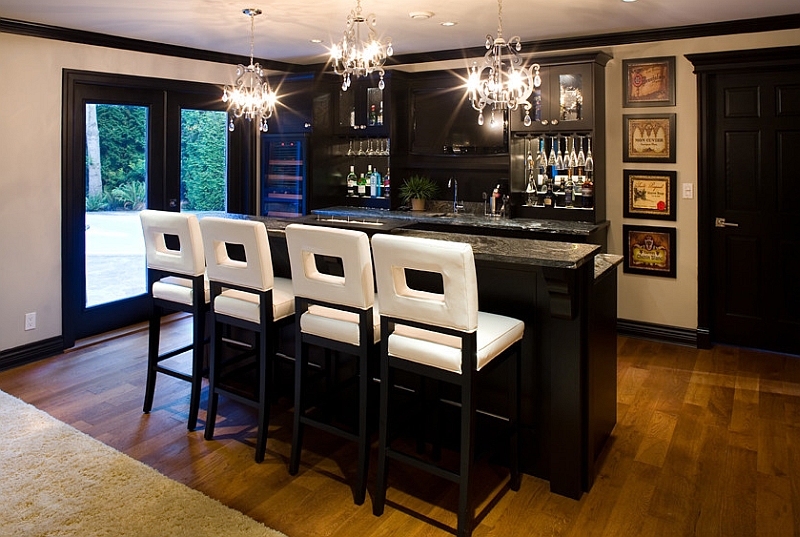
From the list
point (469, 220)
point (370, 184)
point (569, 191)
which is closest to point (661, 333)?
point (569, 191)

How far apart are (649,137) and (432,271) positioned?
3.52 m

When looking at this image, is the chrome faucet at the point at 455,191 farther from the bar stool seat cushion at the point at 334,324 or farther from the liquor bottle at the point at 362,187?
the bar stool seat cushion at the point at 334,324

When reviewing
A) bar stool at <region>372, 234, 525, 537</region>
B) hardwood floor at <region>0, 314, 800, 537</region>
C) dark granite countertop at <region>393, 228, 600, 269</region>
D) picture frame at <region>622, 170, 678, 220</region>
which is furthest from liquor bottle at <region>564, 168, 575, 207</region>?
bar stool at <region>372, 234, 525, 537</region>

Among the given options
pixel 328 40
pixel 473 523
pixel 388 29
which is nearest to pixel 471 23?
pixel 388 29

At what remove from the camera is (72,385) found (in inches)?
168

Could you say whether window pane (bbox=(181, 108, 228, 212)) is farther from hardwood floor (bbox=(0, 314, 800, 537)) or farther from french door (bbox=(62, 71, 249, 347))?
hardwood floor (bbox=(0, 314, 800, 537))

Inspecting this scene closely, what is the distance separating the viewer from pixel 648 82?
5.18m

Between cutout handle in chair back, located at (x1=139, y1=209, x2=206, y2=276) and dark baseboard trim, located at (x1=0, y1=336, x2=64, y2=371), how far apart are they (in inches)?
74.0

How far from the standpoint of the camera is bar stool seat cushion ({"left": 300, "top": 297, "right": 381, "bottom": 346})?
283 cm

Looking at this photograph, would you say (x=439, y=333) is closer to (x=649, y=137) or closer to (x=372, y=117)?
(x=649, y=137)

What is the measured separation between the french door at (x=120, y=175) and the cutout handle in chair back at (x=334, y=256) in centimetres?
310

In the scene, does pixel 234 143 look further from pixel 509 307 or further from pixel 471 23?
pixel 509 307

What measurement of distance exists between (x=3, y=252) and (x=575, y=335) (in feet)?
13.4

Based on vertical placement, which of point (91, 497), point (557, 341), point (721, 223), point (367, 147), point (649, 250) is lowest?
point (91, 497)
